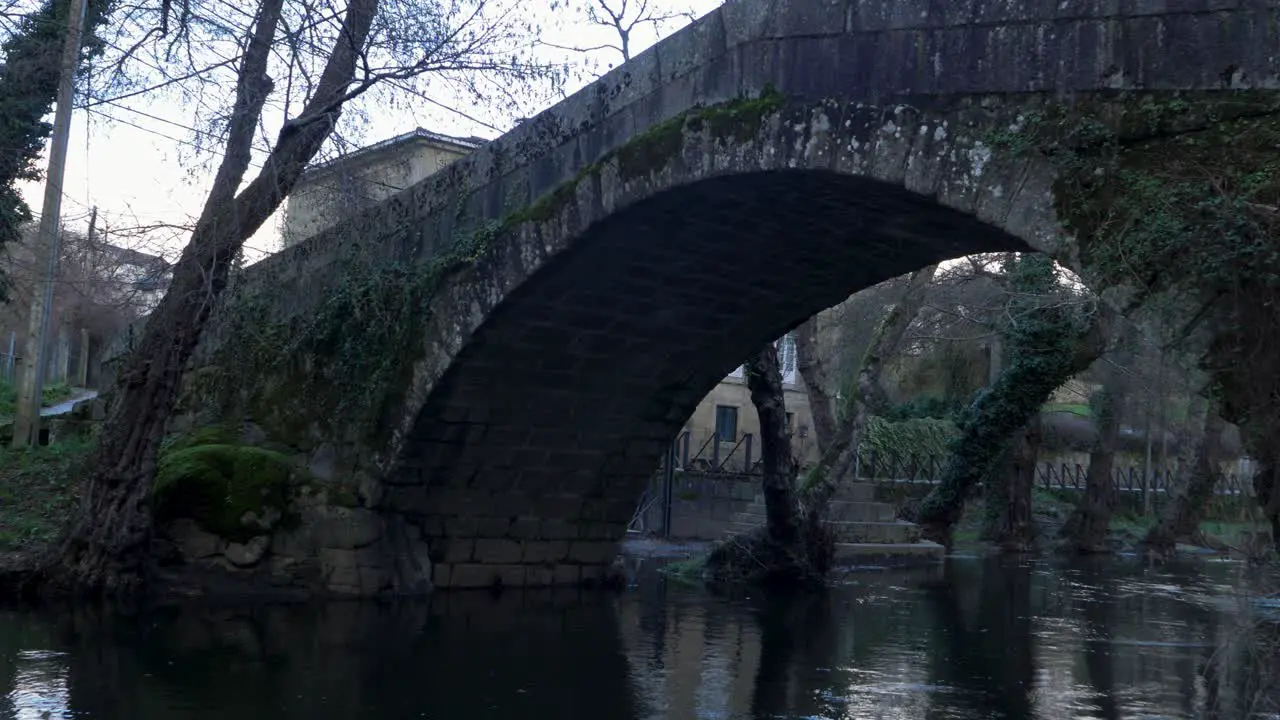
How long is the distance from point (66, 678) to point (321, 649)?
163 centimetres

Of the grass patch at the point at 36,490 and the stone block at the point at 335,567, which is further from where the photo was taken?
the stone block at the point at 335,567

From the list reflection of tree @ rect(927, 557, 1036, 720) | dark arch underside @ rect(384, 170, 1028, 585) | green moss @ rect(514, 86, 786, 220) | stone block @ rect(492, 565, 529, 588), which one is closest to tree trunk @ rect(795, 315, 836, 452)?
reflection of tree @ rect(927, 557, 1036, 720)

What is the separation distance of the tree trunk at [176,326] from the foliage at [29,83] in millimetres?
1422

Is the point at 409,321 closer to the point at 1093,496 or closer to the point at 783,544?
the point at 783,544

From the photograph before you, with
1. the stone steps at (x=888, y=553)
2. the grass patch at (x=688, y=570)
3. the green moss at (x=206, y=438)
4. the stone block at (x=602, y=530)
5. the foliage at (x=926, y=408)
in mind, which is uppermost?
the foliage at (x=926, y=408)

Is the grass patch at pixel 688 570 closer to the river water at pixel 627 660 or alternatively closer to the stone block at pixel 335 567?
the river water at pixel 627 660

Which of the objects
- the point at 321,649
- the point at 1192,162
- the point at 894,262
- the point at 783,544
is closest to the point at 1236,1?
the point at 1192,162

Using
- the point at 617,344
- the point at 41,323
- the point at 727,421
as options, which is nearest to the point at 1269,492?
the point at 617,344

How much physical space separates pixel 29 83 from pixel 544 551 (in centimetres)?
586

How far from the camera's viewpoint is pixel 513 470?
1030 cm

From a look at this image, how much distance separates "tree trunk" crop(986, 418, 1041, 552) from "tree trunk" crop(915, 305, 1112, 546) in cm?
266

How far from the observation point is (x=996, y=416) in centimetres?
1591

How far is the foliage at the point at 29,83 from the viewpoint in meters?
9.45

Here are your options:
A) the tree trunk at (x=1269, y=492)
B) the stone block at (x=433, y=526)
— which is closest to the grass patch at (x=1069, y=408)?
the stone block at (x=433, y=526)
